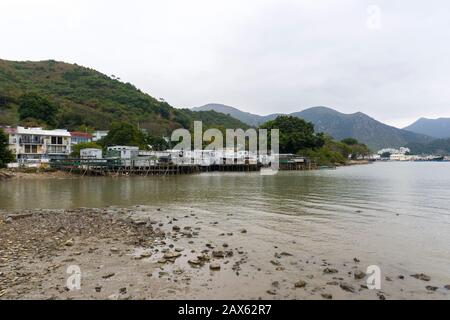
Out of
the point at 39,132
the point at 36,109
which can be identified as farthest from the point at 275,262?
the point at 36,109

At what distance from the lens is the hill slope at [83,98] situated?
351 ft

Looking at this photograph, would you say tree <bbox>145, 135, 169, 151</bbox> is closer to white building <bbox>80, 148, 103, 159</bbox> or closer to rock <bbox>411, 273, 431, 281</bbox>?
white building <bbox>80, 148, 103, 159</bbox>

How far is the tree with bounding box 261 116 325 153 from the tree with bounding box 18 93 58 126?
6662 centimetres

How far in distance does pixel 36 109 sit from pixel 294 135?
253 feet

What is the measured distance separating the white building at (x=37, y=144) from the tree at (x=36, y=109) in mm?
25647

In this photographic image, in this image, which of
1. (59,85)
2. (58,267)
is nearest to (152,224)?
(58,267)

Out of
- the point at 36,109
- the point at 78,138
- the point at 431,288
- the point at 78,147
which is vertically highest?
the point at 36,109

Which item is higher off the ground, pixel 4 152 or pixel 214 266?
pixel 4 152

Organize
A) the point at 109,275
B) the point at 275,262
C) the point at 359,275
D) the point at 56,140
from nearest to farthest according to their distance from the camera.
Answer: the point at 109,275, the point at 359,275, the point at 275,262, the point at 56,140

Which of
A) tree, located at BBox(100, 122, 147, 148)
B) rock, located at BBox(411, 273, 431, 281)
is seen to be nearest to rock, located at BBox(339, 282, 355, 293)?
rock, located at BBox(411, 273, 431, 281)

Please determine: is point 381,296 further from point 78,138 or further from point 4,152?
point 78,138

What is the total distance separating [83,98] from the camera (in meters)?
132

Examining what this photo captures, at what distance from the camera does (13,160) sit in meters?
59.7

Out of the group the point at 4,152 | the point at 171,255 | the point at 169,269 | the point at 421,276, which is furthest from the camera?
the point at 4,152
